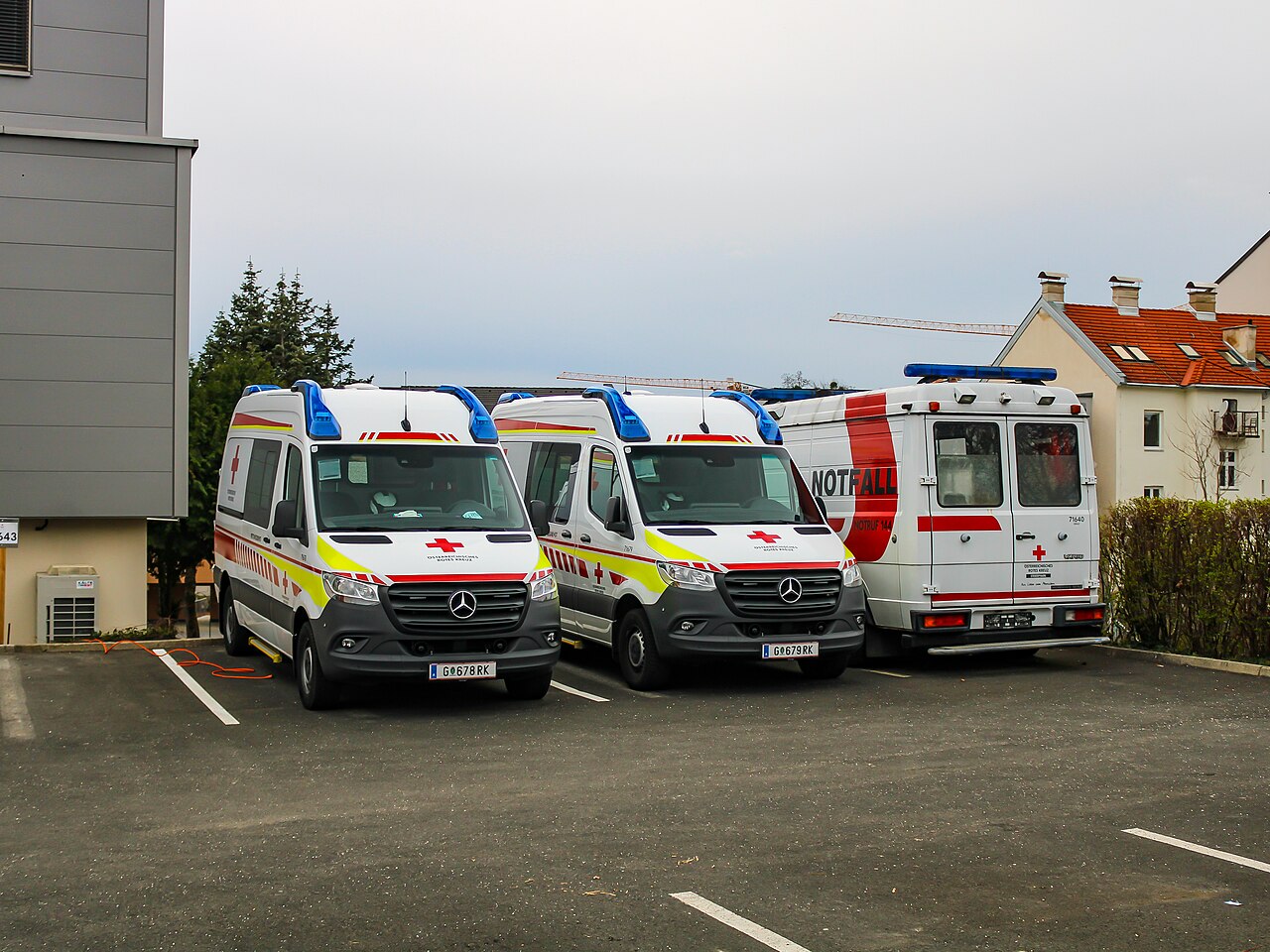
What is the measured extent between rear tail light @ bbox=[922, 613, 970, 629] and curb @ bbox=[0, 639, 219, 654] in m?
7.88

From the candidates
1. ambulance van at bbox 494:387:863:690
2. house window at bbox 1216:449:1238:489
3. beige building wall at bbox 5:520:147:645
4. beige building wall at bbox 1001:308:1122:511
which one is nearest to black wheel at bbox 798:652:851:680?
ambulance van at bbox 494:387:863:690

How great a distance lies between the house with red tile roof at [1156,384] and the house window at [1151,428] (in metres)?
0.04

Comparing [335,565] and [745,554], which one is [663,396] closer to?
[745,554]

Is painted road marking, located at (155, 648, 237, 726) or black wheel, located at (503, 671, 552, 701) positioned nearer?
painted road marking, located at (155, 648, 237, 726)

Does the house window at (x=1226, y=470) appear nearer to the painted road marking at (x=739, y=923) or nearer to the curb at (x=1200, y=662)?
the curb at (x=1200, y=662)

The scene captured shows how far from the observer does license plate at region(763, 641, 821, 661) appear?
1214cm

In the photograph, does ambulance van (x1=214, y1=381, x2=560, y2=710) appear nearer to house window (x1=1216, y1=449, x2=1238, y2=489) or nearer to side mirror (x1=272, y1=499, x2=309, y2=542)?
side mirror (x1=272, y1=499, x2=309, y2=542)

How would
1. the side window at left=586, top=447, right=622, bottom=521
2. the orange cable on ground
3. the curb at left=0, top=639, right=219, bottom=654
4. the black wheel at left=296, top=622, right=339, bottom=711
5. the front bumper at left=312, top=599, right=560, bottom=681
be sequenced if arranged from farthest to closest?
the curb at left=0, top=639, right=219, bottom=654 → the side window at left=586, top=447, right=622, bottom=521 → the orange cable on ground → the black wheel at left=296, top=622, right=339, bottom=711 → the front bumper at left=312, top=599, right=560, bottom=681

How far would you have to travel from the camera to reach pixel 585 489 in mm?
13828

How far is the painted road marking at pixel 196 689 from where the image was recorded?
1086 centimetres

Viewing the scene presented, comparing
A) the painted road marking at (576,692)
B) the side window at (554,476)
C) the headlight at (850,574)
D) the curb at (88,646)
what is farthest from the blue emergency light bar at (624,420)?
the curb at (88,646)

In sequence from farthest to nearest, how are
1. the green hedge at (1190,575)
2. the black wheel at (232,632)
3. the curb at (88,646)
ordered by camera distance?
the curb at (88,646)
the black wheel at (232,632)
the green hedge at (1190,575)

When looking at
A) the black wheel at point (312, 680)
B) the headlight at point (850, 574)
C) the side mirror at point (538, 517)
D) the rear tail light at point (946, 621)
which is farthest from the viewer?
the rear tail light at point (946, 621)

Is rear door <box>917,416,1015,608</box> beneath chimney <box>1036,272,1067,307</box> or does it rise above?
beneath
